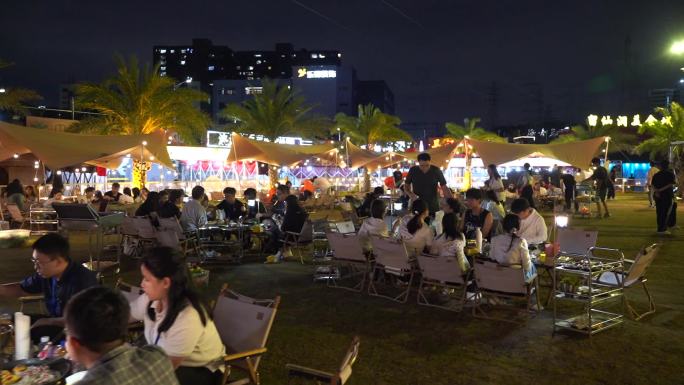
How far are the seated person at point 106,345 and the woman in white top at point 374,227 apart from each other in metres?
5.81

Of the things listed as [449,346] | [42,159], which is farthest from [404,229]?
[42,159]

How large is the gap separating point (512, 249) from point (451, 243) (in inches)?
32.2

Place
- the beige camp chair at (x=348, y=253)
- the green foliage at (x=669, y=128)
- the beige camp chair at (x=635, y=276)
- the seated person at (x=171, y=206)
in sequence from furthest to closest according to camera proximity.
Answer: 1. the green foliage at (x=669, y=128)
2. the seated person at (x=171, y=206)
3. the beige camp chair at (x=348, y=253)
4. the beige camp chair at (x=635, y=276)

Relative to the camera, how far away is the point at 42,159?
1183cm

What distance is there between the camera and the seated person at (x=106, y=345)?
85.7 inches

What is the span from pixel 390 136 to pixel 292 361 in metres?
32.9

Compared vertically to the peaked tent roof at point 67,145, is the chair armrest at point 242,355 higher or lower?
lower

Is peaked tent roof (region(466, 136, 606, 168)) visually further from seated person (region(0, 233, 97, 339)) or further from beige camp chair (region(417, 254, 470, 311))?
seated person (region(0, 233, 97, 339))

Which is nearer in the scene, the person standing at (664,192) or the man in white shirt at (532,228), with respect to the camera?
the man in white shirt at (532,228)

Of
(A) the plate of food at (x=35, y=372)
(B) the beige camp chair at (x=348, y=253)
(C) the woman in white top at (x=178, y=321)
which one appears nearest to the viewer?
(A) the plate of food at (x=35, y=372)

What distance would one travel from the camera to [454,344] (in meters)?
5.58

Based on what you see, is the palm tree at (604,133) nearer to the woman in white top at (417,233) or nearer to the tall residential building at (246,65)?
the woman in white top at (417,233)

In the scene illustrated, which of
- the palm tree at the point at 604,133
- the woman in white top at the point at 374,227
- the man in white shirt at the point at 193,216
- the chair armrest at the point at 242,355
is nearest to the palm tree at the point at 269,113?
the man in white shirt at the point at 193,216

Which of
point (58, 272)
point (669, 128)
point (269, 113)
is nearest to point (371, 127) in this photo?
point (269, 113)
